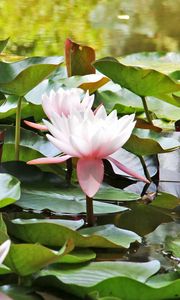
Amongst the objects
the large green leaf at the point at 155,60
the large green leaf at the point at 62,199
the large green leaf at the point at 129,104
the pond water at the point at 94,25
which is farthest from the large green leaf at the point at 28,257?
the pond water at the point at 94,25

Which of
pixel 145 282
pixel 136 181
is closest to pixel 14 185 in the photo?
pixel 145 282

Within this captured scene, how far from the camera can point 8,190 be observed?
0.94m

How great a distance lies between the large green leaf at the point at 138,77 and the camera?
1.19 m

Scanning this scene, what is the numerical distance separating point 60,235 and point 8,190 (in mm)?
114

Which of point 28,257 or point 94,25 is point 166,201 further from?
point 94,25

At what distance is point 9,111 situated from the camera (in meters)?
1.31

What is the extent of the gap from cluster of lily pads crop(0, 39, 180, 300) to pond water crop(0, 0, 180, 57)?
1.17m

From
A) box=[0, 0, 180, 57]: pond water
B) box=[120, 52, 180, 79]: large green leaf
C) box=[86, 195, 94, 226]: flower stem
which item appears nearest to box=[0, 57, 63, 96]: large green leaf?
box=[86, 195, 94, 226]: flower stem

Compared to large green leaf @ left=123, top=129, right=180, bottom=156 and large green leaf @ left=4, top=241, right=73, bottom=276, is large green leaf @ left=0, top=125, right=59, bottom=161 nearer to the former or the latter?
large green leaf @ left=123, top=129, right=180, bottom=156

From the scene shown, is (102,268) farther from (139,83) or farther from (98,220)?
(139,83)

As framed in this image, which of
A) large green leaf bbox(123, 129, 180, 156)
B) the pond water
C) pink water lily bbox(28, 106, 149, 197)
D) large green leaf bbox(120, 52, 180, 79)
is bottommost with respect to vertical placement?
the pond water

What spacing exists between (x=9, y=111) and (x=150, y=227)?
416 mm

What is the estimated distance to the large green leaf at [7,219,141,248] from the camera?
0.86 m

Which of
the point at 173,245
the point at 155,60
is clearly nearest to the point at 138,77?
the point at 173,245
